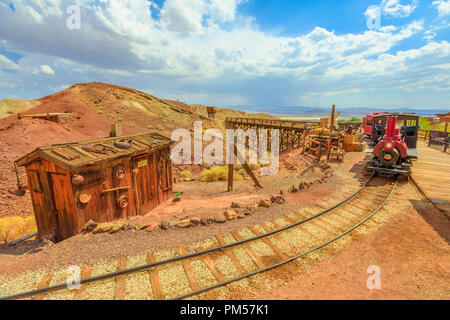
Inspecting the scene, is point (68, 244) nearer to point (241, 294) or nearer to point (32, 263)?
point (32, 263)

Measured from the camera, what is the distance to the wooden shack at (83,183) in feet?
23.1

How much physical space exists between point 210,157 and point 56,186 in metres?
16.8

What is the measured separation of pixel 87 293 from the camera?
4551 mm

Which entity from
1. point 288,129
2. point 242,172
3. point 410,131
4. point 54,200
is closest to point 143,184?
point 54,200

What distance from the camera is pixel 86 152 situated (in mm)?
7887

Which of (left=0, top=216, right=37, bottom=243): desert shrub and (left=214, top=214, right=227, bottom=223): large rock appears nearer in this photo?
(left=214, top=214, right=227, bottom=223): large rock

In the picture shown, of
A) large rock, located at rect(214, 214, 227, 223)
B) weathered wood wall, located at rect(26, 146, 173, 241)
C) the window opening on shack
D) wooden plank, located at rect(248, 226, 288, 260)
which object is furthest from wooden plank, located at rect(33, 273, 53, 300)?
wooden plank, located at rect(248, 226, 288, 260)

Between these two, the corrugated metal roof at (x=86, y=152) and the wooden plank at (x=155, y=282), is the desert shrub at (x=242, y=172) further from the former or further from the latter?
the wooden plank at (x=155, y=282)

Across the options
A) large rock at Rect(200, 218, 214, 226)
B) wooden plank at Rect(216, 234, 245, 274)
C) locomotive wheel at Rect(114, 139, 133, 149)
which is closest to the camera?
wooden plank at Rect(216, 234, 245, 274)

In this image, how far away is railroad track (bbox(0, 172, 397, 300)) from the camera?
474cm

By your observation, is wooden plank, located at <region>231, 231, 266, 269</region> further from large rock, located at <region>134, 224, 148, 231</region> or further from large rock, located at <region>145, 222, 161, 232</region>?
large rock, located at <region>134, 224, 148, 231</region>

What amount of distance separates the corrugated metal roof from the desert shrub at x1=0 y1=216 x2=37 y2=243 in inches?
139

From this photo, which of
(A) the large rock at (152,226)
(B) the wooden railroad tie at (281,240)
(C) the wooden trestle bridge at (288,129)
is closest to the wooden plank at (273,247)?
(B) the wooden railroad tie at (281,240)

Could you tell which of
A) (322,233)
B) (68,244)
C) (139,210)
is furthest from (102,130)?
(322,233)
